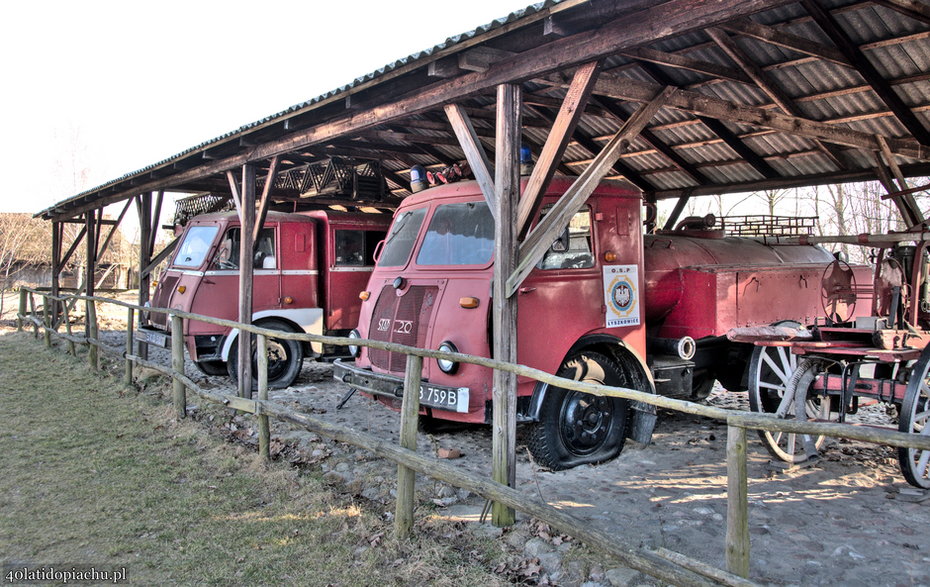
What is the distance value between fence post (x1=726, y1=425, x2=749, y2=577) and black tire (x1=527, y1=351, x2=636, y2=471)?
7.69ft

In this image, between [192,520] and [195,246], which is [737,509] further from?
[195,246]

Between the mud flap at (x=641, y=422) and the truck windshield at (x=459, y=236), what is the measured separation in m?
1.87

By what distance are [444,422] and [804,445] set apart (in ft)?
10.5

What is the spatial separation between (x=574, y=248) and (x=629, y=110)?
108 inches

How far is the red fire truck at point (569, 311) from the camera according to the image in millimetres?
5031

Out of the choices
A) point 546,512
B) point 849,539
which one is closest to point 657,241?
point 849,539

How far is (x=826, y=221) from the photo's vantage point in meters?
29.9

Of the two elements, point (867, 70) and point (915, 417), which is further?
point (867, 70)

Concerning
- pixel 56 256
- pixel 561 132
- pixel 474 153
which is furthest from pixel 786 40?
pixel 56 256

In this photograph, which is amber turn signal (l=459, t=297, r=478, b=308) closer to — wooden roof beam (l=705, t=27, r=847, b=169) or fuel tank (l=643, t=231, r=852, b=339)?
fuel tank (l=643, t=231, r=852, b=339)

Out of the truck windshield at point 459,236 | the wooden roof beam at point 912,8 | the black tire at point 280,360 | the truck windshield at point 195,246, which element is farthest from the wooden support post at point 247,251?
the wooden roof beam at point 912,8

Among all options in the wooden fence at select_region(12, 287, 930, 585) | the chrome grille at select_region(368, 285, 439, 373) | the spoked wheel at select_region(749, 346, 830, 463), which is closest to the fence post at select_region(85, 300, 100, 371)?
the wooden fence at select_region(12, 287, 930, 585)

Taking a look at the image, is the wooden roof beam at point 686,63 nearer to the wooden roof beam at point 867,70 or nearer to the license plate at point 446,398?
the wooden roof beam at point 867,70

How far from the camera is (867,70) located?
18.8 feet
